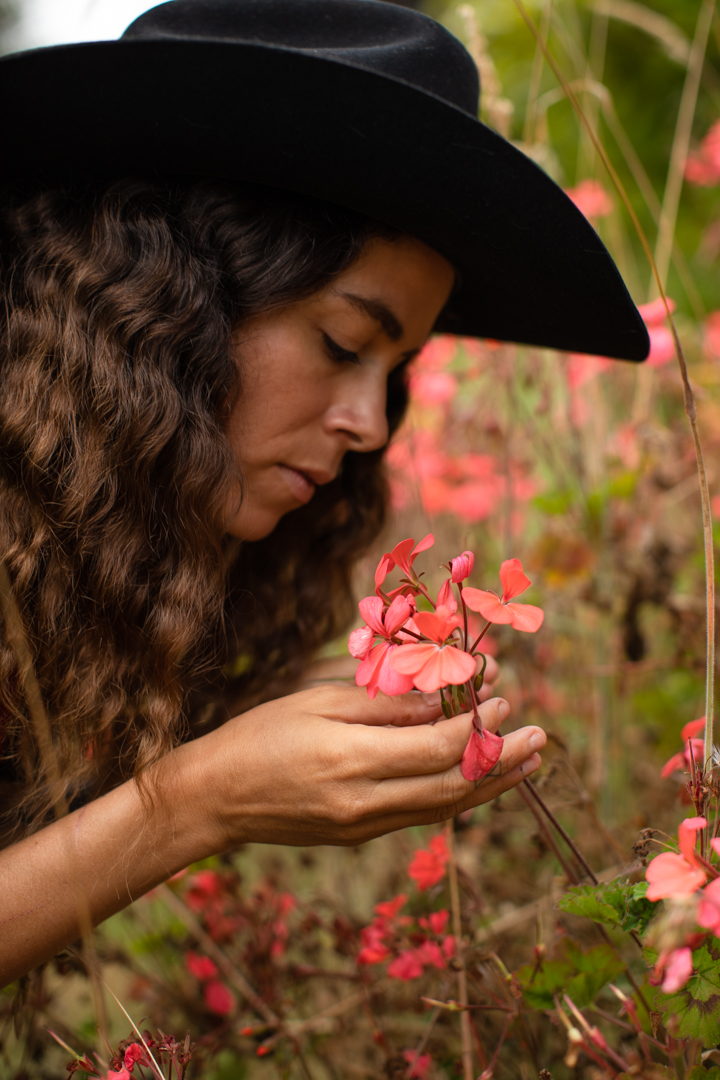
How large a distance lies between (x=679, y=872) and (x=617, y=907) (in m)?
0.19

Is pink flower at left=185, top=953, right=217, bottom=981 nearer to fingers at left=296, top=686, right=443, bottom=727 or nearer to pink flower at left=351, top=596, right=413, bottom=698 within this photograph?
fingers at left=296, top=686, right=443, bottom=727

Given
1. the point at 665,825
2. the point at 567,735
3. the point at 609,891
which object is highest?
the point at 609,891

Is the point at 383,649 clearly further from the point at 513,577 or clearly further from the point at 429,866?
the point at 429,866

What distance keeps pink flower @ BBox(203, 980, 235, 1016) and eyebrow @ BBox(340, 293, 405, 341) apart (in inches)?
49.9

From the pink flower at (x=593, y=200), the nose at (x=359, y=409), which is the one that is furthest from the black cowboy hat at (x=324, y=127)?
the pink flower at (x=593, y=200)

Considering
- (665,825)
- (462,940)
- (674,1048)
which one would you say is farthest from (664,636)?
(674,1048)

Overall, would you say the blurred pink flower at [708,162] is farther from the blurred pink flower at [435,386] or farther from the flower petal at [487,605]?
the flower petal at [487,605]

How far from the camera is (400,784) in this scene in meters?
0.72

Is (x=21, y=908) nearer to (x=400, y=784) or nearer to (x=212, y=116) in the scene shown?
(x=400, y=784)

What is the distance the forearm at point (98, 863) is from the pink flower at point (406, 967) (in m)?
0.34

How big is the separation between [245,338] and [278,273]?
11cm

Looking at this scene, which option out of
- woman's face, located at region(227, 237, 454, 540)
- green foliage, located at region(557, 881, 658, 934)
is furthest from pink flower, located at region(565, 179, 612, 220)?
green foliage, located at region(557, 881, 658, 934)

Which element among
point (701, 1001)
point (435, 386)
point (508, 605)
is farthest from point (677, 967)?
point (435, 386)

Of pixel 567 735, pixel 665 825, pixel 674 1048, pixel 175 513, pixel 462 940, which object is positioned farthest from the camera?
pixel 567 735
